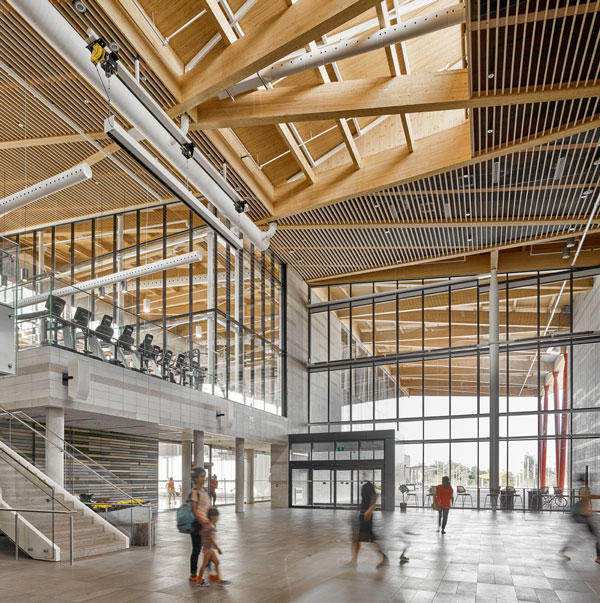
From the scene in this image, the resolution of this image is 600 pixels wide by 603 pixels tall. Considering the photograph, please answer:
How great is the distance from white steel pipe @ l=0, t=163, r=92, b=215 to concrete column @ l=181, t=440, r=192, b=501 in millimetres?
9501

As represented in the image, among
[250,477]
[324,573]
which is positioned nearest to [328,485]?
[250,477]

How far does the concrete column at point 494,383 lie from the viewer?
74.1ft

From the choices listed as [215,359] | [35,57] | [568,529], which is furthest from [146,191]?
[568,529]

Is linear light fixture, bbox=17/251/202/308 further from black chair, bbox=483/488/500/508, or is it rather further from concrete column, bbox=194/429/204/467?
black chair, bbox=483/488/500/508

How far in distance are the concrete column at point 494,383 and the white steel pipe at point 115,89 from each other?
1283 centimetres

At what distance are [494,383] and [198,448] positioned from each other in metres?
11.6

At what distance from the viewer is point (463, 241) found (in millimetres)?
20797

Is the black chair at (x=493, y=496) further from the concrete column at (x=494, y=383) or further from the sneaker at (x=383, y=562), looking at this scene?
the sneaker at (x=383, y=562)

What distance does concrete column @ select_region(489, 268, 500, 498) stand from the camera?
22.6 m

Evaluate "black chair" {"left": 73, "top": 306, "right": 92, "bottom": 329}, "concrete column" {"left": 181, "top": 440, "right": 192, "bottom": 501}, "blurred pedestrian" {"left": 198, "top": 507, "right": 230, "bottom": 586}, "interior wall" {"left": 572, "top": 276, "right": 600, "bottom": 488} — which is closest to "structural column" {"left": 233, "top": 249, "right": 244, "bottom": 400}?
"concrete column" {"left": 181, "top": 440, "right": 192, "bottom": 501}

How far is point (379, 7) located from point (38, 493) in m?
9.47

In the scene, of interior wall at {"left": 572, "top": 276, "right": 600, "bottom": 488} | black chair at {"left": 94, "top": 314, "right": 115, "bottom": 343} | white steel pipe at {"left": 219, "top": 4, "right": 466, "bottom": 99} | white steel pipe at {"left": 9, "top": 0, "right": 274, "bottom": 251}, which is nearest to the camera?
white steel pipe at {"left": 9, "top": 0, "right": 274, "bottom": 251}

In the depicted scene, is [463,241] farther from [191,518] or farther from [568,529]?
[191,518]

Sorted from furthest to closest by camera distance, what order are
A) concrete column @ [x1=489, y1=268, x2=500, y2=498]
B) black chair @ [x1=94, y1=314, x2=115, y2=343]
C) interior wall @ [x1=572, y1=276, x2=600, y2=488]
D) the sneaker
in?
1. concrete column @ [x1=489, y1=268, x2=500, y2=498]
2. interior wall @ [x1=572, y1=276, x2=600, y2=488]
3. black chair @ [x1=94, y1=314, x2=115, y2=343]
4. the sneaker
